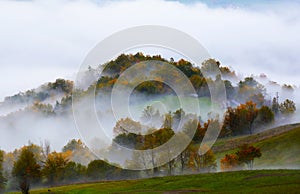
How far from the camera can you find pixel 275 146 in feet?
450

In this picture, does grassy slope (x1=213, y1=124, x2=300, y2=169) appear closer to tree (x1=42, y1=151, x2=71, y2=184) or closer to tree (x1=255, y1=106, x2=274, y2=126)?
tree (x1=255, y1=106, x2=274, y2=126)

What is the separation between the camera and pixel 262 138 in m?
153

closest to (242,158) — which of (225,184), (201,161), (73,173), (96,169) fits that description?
(201,161)

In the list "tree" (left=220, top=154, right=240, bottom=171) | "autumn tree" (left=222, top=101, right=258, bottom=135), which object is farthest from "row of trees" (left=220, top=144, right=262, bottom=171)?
"autumn tree" (left=222, top=101, right=258, bottom=135)

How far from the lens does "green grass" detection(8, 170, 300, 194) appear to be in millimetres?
61000

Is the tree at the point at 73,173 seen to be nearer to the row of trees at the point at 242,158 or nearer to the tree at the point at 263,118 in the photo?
the row of trees at the point at 242,158

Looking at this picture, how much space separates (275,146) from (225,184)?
2773 inches

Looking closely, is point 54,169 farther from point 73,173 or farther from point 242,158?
point 242,158

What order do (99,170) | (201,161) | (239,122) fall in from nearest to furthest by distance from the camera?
(201,161), (99,170), (239,122)

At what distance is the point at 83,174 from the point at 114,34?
75.5 meters

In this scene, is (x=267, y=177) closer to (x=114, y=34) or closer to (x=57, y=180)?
(x=114, y=34)

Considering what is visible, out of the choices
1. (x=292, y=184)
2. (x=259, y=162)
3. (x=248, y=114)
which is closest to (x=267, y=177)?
(x=292, y=184)

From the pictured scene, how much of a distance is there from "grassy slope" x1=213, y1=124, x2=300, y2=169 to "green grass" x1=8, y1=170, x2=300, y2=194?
128 feet

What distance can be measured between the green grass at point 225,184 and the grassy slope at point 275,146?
39.1m
